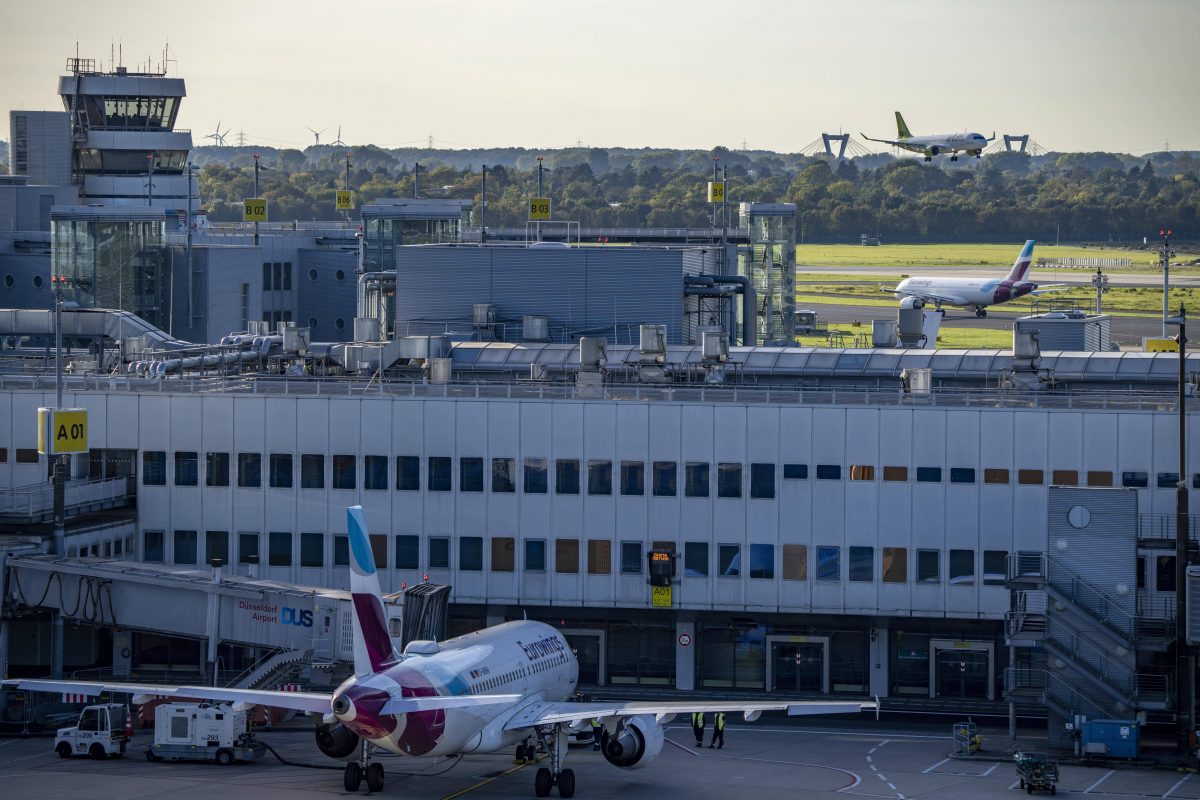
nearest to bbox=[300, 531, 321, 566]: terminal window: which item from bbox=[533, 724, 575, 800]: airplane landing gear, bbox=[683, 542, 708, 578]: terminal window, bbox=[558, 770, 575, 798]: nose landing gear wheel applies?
bbox=[683, 542, 708, 578]: terminal window

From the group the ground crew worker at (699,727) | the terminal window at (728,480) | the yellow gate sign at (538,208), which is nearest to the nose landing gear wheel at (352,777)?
the ground crew worker at (699,727)

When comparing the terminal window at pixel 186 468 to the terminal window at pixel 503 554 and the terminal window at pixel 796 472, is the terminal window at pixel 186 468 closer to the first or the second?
the terminal window at pixel 503 554

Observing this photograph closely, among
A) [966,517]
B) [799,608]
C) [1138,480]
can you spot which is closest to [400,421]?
[799,608]

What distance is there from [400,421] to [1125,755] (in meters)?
28.8

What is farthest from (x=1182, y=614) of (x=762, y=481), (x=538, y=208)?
(x=538, y=208)

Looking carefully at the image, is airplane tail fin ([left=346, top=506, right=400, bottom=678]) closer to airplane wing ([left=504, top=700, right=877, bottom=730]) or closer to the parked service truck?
airplane wing ([left=504, top=700, right=877, bottom=730])

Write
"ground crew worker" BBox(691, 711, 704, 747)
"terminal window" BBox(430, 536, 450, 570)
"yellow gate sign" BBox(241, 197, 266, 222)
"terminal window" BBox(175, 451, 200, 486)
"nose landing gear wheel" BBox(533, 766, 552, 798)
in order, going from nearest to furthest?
"nose landing gear wheel" BBox(533, 766, 552, 798) → "ground crew worker" BBox(691, 711, 704, 747) → "terminal window" BBox(430, 536, 450, 570) → "terminal window" BBox(175, 451, 200, 486) → "yellow gate sign" BBox(241, 197, 266, 222)

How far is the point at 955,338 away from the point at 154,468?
4792 inches

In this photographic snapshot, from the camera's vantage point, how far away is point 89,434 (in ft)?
233

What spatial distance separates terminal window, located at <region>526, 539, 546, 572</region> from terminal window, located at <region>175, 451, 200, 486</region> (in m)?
13.2

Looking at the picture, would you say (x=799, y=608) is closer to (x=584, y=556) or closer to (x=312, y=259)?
(x=584, y=556)

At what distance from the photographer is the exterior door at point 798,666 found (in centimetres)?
6875

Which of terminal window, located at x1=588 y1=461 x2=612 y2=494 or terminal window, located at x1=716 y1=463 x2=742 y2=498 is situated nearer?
terminal window, located at x1=716 y1=463 x2=742 y2=498

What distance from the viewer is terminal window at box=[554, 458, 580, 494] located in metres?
68.6
